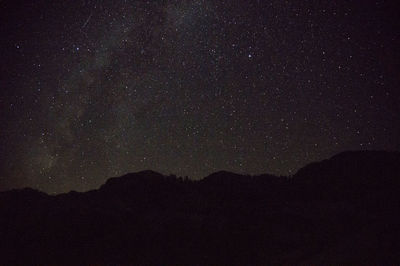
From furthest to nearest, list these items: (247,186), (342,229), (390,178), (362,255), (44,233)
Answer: (247,186) < (390,178) < (44,233) < (342,229) < (362,255)

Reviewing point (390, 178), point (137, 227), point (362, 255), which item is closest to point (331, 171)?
point (390, 178)

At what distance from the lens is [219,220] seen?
34406mm

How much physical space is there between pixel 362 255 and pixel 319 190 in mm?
13657

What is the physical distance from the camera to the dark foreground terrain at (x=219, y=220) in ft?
95.2

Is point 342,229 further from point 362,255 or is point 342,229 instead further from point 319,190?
point 319,190

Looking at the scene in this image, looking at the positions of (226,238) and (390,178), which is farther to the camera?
(390,178)

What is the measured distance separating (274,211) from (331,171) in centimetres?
1180

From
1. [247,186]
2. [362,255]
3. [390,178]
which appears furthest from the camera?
[247,186]

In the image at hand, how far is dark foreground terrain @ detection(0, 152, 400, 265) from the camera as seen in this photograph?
29.0m

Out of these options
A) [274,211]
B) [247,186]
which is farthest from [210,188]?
[274,211]

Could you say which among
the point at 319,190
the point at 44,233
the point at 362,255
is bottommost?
the point at 362,255

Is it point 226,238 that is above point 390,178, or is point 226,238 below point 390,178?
below

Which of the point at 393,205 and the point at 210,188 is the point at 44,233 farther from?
the point at 393,205

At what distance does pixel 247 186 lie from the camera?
41.4 meters
